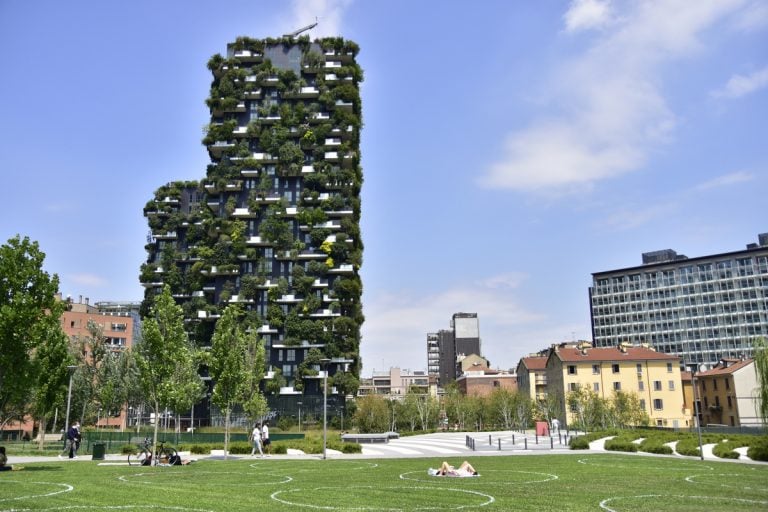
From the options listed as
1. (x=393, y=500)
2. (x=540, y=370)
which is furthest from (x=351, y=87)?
(x=393, y=500)

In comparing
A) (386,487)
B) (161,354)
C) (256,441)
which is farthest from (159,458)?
(386,487)

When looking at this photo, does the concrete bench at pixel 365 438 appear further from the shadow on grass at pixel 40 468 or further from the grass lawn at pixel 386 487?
the shadow on grass at pixel 40 468

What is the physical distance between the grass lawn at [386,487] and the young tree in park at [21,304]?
180 inches

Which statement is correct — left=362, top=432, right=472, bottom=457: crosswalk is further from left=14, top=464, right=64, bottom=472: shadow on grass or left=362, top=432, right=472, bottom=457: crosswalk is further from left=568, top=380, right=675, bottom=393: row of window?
left=568, top=380, right=675, bottom=393: row of window

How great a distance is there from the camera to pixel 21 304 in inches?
1046

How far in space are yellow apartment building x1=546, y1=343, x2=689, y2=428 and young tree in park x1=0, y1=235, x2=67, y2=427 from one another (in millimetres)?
74758

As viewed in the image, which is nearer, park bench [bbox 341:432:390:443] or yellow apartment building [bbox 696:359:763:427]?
park bench [bbox 341:432:390:443]

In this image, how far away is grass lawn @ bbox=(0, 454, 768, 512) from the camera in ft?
52.2

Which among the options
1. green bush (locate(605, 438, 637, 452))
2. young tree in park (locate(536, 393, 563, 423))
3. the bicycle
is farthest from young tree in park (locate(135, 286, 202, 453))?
young tree in park (locate(536, 393, 563, 423))

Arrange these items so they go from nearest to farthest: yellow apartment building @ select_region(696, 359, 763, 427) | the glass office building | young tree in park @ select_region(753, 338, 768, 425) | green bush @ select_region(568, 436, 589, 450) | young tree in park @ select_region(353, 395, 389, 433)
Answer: green bush @ select_region(568, 436, 589, 450), young tree in park @ select_region(753, 338, 768, 425), young tree in park @ select_region(353, 395, 389, 433), yellow apartment building @ select_region(696, 359, 763, 427), the glass office building

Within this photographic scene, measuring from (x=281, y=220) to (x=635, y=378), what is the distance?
5731cm

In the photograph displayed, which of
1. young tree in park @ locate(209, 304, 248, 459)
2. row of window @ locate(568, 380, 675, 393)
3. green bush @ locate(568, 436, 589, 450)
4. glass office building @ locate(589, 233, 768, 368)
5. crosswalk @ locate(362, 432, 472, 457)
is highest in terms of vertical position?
glass office building @ locate(589, 233, 768, 368)

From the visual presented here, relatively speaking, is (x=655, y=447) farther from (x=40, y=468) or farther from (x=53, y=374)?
(x=53, y=374)

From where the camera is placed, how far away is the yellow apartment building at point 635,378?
8838 cm
